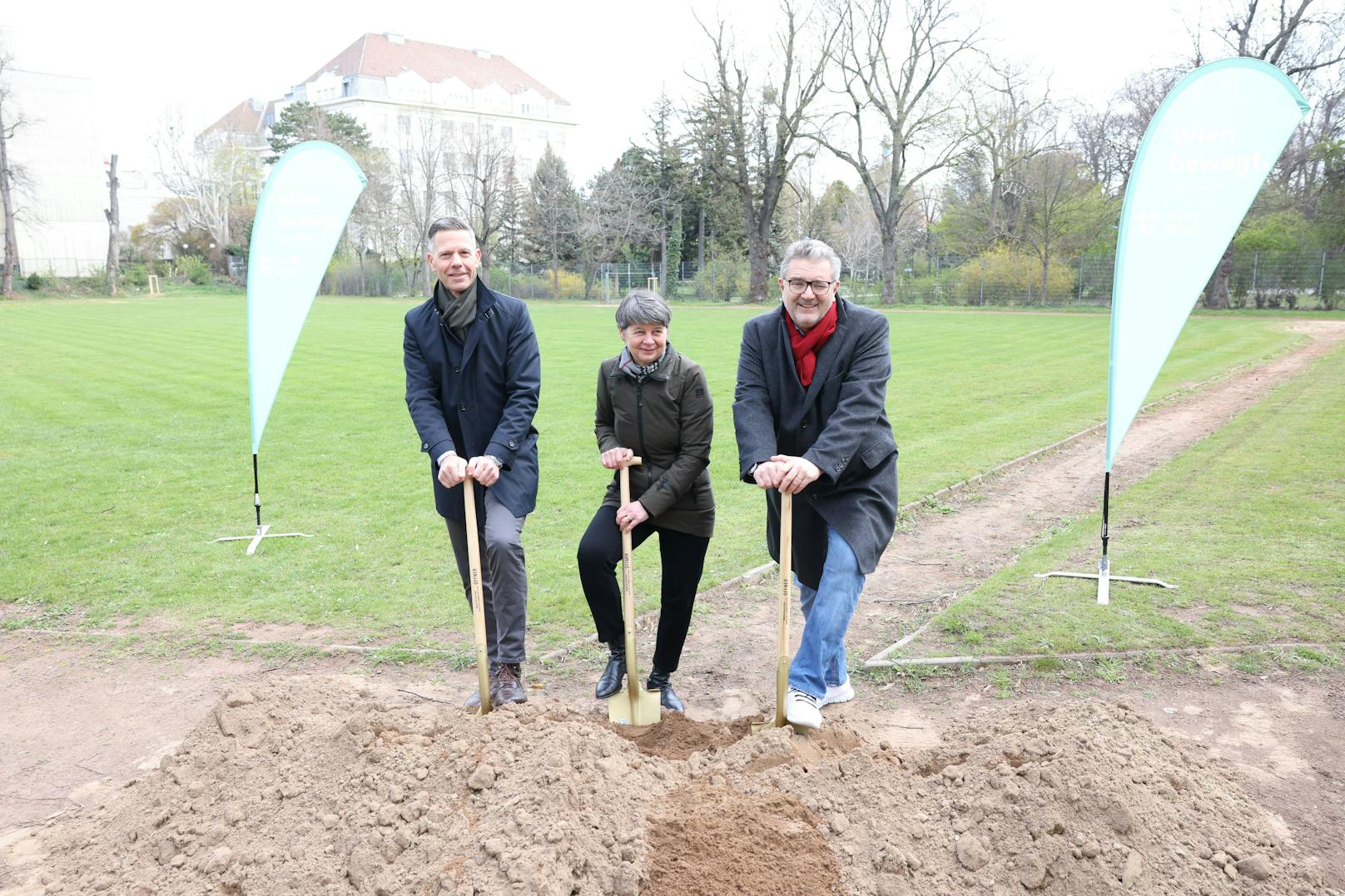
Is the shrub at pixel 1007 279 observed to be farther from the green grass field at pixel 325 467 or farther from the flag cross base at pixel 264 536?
the flag cross base at pixel 264 536

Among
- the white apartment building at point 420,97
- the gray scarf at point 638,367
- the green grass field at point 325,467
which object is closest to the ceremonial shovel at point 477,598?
the gray scarf at point 638,367

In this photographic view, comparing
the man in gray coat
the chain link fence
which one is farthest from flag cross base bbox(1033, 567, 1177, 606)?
the chain link fence

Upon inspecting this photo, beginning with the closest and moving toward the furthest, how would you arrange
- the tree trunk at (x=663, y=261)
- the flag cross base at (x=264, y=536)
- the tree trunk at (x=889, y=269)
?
the flag cross base at (x=264, y=536)
the tree trunk at (x=889, y=269)
the tree trunk at (x=663, y=261)

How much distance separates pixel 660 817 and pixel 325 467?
7.91 metres

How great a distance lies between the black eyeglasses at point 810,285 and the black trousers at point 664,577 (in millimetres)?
1199

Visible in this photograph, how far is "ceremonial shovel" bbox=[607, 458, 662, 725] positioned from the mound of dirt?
0.55 metres

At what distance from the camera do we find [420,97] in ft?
266

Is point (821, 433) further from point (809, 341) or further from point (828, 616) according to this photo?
point (828, 616)

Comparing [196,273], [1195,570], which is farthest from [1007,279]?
[196,273]

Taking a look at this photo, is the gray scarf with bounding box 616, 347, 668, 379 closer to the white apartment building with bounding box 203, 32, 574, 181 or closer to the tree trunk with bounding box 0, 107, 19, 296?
the tree trunk with bounding box 0, 107, 19, 296

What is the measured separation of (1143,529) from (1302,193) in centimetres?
3659

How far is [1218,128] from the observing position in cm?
545

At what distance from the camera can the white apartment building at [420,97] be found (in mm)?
78250

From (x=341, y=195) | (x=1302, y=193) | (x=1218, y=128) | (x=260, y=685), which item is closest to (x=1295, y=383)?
(x=1218, y=128)
